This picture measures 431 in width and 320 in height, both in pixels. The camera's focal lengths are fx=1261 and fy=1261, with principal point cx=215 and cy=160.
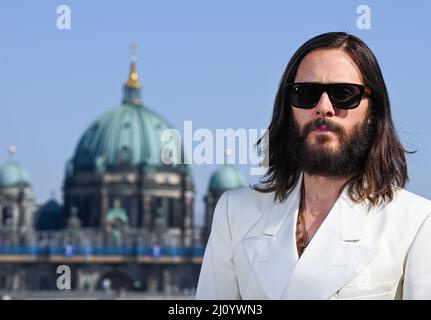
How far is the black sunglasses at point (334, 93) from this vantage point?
2324 millimetres

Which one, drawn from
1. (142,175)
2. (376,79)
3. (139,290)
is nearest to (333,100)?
(376,79)

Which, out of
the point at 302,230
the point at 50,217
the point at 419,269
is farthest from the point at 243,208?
the point at 50,217

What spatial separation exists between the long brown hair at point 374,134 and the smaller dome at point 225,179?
6663 centimetres

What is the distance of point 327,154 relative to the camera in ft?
7.54

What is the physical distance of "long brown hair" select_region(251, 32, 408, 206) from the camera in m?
2.30

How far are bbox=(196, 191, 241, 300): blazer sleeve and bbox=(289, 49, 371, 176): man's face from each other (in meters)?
0.20

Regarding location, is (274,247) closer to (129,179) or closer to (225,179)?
(225,179)

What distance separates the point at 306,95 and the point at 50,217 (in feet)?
233

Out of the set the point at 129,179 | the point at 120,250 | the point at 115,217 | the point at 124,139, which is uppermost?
the point at 124,139

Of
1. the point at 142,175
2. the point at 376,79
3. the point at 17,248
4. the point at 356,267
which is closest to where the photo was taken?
the point at 356,267

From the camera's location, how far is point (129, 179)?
7119 cm

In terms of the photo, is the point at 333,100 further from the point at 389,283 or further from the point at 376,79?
the point at 389,283

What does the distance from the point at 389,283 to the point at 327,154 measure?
0.86 feet

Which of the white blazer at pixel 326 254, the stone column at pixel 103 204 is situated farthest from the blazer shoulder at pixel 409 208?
the stone column at pixel 103 204
